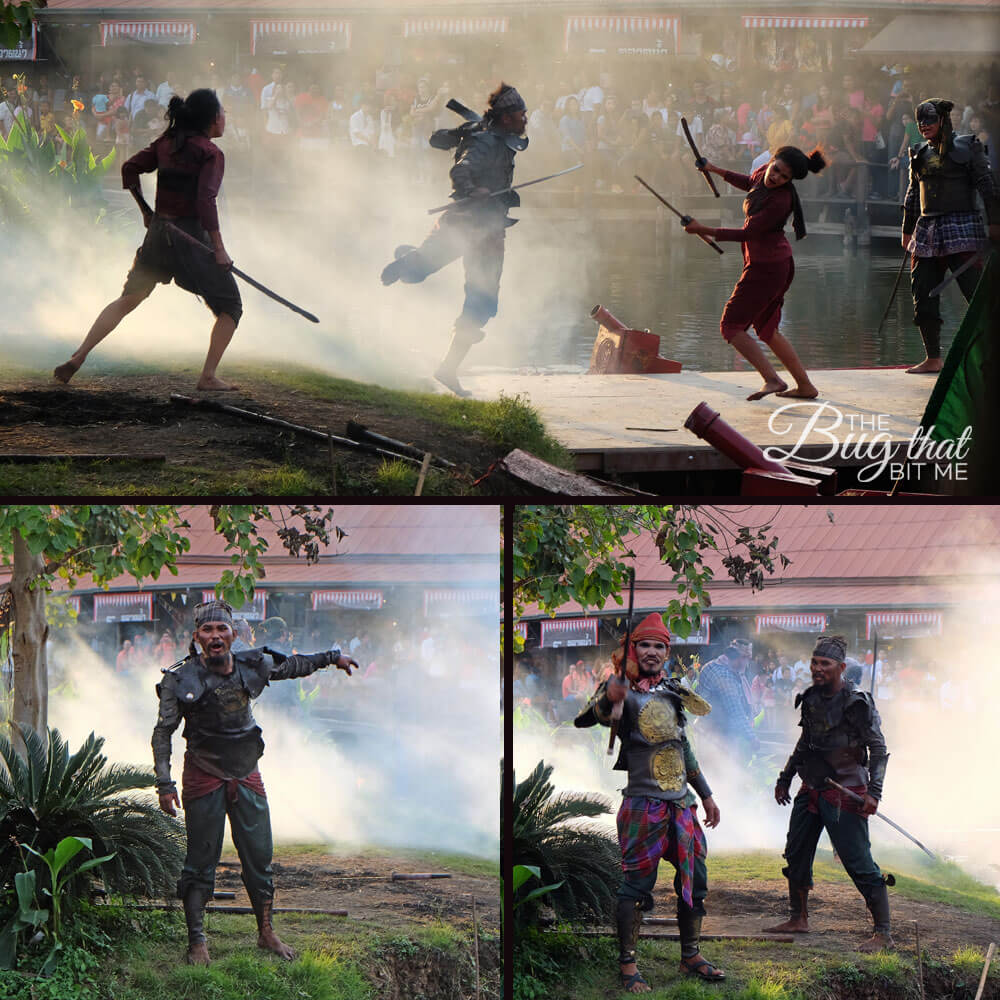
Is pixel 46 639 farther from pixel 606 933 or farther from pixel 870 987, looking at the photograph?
pixel 870 987

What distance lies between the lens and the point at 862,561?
600 cm

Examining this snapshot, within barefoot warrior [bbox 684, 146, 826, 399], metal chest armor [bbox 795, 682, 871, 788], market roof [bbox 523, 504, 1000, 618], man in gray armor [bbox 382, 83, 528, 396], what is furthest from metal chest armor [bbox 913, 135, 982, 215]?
metal chest armor [bbox 795, 682, 871, 788]

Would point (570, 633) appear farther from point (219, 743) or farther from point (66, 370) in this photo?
point (66, 370)

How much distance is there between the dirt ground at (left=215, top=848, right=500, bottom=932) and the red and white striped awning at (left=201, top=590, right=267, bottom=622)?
3.15 feet

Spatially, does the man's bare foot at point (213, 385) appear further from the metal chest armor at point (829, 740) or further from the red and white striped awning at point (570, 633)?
the metal chest armor at point (829, 740)

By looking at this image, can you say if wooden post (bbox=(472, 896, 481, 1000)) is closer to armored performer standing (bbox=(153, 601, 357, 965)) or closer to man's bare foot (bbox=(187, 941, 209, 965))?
armored performer standing (bbox=(153, 601, 357, 965))

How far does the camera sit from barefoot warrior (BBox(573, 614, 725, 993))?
594 cm

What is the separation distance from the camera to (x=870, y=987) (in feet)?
19.4

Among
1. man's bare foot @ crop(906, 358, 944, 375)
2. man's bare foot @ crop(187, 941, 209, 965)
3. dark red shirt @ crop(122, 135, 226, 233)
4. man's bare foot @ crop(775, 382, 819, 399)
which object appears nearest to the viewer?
man's bare foot @ crop(187, 941, 209, 965)

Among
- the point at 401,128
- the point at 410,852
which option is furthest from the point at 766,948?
the point at 401,128

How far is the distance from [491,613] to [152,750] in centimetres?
151

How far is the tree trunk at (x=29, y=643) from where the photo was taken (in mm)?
5980

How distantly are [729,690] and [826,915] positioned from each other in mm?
1002

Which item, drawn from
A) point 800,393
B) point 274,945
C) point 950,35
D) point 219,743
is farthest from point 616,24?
point 274,945
